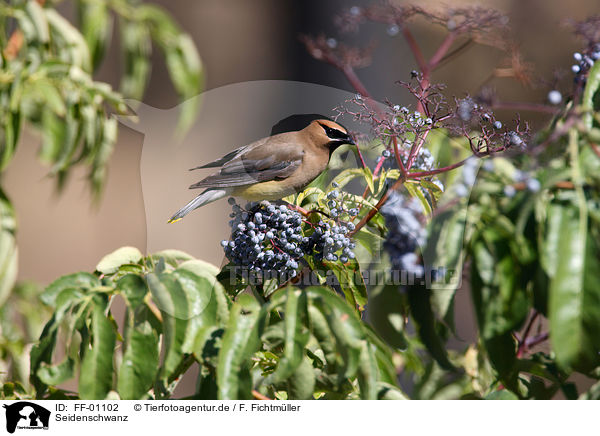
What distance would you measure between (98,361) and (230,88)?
0.52 m

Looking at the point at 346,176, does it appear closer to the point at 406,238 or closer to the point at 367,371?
the point at 406,238

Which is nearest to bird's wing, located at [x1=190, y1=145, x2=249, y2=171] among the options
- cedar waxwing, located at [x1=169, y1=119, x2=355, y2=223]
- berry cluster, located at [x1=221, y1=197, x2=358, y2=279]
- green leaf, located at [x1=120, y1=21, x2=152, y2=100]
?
cedar waxwing, located at [x1=169, y1=119, x2=355, y2=223]

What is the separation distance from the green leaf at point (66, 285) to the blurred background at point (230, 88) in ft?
0.63

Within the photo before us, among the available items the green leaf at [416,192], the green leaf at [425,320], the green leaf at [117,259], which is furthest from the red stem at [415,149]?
the green leaf at [117,259]

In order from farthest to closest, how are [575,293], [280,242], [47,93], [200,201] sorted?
[200,201] < [280,242] < [47,93] < [575,293]

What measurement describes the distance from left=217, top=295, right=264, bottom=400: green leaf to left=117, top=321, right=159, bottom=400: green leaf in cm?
10

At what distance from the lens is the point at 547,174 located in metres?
0.55

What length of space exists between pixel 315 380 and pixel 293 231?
214 mm

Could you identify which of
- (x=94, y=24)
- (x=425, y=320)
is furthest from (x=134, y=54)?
(x=425, y=320)

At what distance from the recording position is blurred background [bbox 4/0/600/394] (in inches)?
34.8

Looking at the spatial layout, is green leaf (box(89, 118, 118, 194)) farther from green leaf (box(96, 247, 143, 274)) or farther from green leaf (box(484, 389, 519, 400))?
green leaf (box(484, 389, 519, 400))

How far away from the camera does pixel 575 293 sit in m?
0.49

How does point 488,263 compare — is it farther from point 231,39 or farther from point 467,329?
point 231,39
